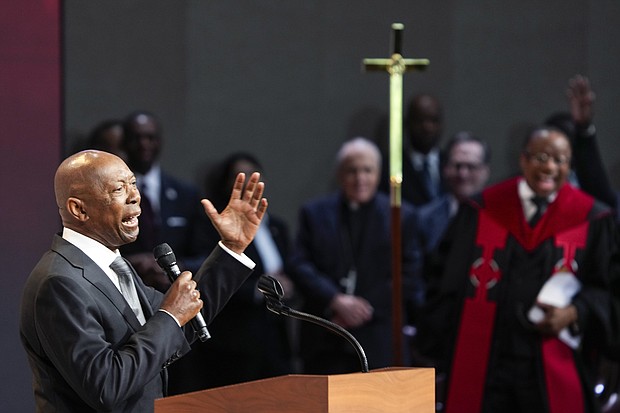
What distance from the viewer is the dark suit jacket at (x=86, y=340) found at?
3.06 metres

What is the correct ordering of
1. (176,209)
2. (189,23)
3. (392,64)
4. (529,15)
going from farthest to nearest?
(529,15)
(189,23)
(176,209)
(392,64)

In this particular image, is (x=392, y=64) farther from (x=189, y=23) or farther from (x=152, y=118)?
(x=189, y=23)

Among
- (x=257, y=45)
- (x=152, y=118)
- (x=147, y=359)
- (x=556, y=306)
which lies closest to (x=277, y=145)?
(x=257, y=45)

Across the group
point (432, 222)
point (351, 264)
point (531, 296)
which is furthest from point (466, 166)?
point (531, 296)

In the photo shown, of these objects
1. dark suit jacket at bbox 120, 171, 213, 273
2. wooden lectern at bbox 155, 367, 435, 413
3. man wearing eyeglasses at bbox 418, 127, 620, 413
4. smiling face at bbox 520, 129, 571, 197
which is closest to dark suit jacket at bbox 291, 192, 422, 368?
dark suit jacket at bbox 120, 171, 213, 273

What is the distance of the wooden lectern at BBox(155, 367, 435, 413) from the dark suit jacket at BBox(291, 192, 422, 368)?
144 inches

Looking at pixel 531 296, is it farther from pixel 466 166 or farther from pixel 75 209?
pixel 75 209

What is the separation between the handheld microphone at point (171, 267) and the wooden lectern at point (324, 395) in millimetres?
219

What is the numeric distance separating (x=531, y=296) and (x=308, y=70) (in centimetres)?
311

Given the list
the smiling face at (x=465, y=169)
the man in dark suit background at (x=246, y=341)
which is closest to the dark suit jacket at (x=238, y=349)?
the man in dark suit background at (x=246, y=341)

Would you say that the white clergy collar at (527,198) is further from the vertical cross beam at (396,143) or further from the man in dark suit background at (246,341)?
the man in dark suit background at (246,341)

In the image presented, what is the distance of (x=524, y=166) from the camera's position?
238 inches

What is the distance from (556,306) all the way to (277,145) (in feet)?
10.1

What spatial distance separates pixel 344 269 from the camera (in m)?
6.92
